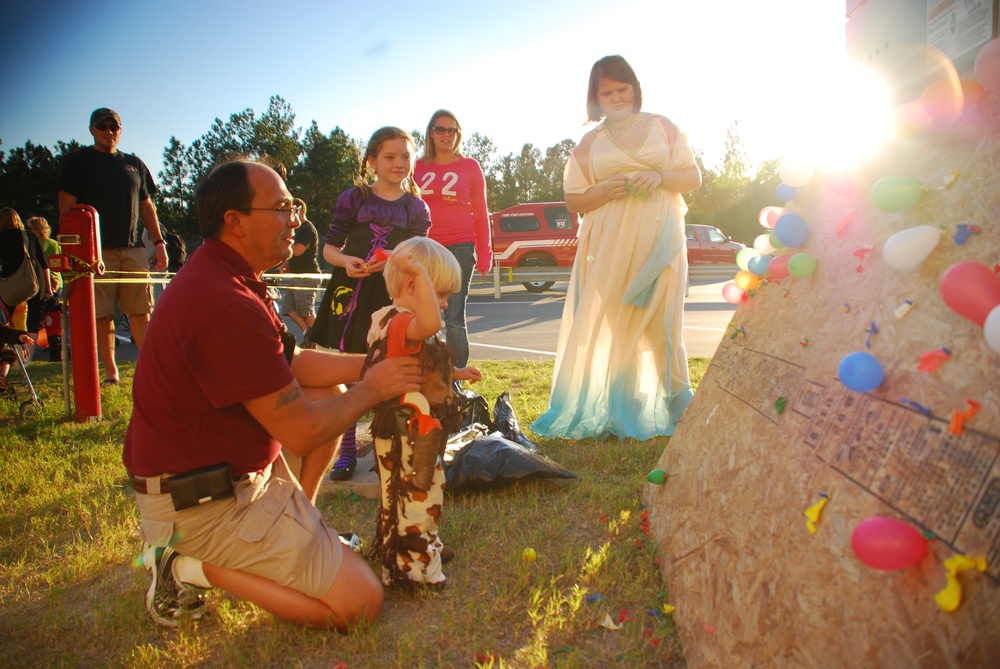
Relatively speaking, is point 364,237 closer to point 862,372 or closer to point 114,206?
point 862,372

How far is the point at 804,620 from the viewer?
1387mm

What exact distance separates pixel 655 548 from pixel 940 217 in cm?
146

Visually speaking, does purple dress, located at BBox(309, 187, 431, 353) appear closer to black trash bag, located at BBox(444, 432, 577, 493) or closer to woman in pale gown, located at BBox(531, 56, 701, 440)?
black trash bag, located at BBox(444, 432, 577, 493)

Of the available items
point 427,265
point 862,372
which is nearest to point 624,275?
point 427,265

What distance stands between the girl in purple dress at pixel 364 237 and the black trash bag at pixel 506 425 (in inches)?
33.9

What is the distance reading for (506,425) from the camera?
3828 mm

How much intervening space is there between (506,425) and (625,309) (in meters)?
1.05

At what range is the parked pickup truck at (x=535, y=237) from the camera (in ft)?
59.0

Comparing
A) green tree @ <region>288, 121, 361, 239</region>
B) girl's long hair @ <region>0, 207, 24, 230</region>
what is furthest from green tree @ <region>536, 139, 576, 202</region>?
girl's long hair @ <region>0, 207, 24, 230</region>

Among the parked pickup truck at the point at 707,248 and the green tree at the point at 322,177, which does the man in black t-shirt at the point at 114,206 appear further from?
the green tree at the point at 322,177

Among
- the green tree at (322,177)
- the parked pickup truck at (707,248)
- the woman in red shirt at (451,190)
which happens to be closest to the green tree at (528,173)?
the green tree at (322,177)

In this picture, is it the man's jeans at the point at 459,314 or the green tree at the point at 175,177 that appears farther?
the green tree at the point at 175,177

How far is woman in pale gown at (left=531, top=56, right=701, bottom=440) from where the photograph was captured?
387cm

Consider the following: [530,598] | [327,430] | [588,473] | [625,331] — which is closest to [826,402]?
[530,598]
